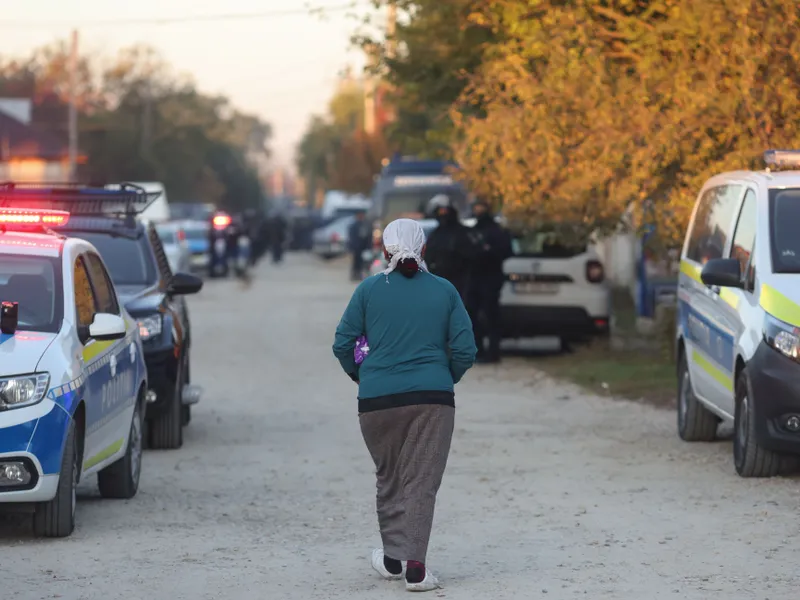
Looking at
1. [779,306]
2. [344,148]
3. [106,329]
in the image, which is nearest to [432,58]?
[779,306]

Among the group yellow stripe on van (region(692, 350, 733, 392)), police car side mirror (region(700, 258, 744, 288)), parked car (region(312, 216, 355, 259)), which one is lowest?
parked car (region(312, 216, 355, 259))

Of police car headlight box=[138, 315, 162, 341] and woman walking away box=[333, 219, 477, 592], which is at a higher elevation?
woman walking away box=[333, 219, 477, 592]

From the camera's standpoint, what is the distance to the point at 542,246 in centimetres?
2105

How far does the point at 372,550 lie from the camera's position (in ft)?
28.4

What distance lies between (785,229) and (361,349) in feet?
15.1

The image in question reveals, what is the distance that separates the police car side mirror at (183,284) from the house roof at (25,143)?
68352 mm

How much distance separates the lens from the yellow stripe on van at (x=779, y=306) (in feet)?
34.7

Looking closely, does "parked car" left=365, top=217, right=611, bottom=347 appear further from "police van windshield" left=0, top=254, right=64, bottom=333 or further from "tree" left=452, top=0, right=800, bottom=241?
"police van windshield" left=0, top=254, right=64, bottom=333

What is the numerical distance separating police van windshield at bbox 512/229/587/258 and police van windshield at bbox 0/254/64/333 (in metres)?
11.2

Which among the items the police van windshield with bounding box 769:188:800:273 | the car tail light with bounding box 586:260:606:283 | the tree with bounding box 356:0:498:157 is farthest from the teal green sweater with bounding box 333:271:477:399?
the tree with bounding box 356:0:498:157

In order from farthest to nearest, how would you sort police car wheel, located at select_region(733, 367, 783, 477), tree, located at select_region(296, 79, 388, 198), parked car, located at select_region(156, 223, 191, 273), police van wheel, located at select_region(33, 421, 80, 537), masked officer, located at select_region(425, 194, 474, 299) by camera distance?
tree, located at select_region(296, 79, 388, 198)
parked car, located at select_region(156, 223, 191, 273)
masked officer, located at select_region(425, 194, 474, 299)
police car wheel, located at select_region(733, 367, 783, 477)
police van wheel, located at select_region(33, 421, 80, 537)

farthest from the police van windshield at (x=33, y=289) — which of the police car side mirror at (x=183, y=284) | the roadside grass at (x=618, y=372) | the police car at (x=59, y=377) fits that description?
the roadside grass at (x=618, y=372)

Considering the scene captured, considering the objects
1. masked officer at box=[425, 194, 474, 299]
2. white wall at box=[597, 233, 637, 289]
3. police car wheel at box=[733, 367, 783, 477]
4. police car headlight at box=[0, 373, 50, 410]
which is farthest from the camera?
white wall at box=[597, 233, 637, 289]

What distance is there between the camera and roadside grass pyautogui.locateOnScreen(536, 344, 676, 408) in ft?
55.3
